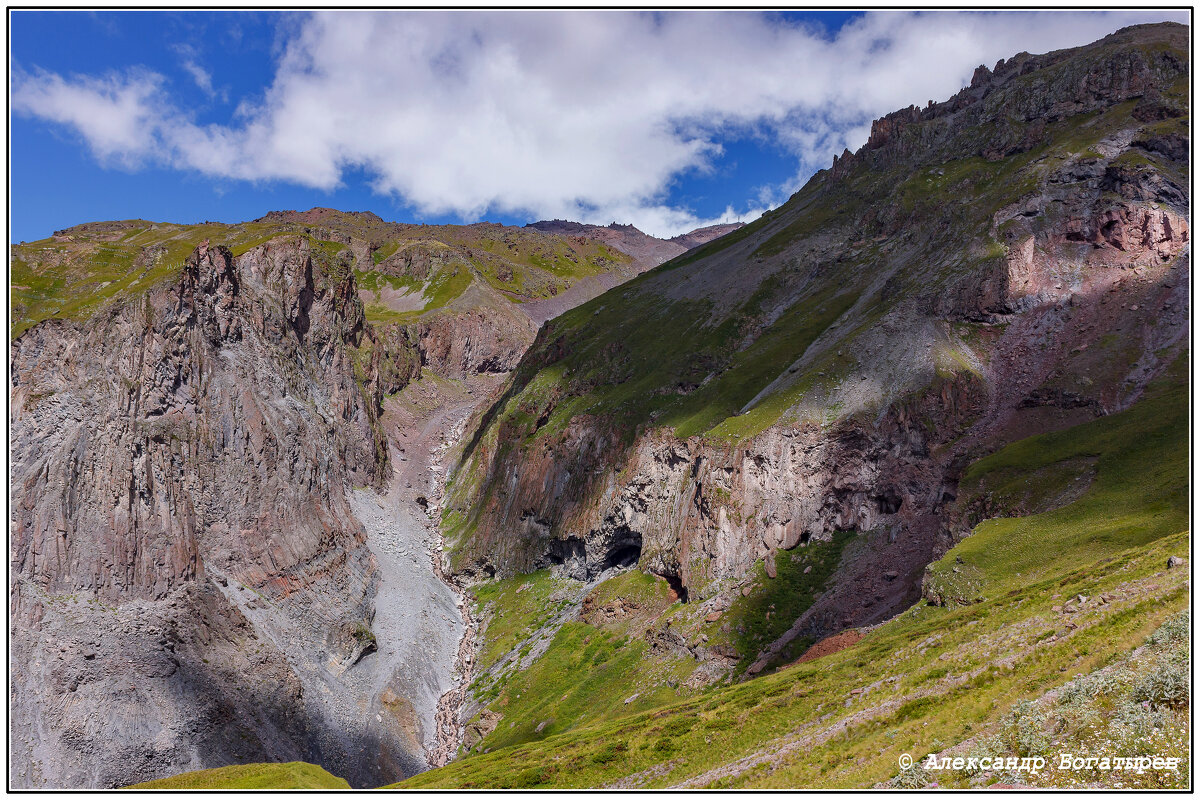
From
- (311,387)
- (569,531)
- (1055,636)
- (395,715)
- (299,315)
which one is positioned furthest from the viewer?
(299,315)

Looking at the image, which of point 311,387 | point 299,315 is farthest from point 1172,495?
point 299,315

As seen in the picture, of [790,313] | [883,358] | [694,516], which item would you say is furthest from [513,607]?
[790,313]

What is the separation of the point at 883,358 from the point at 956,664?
177 feet

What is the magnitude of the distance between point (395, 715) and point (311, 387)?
6491 centimetres

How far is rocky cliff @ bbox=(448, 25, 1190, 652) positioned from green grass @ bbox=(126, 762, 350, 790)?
3971 cm

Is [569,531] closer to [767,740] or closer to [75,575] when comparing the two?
[75,575]

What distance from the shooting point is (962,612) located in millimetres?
40875

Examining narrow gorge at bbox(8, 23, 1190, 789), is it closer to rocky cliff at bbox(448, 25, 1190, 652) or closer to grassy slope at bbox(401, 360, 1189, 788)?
grassy slope at bbox(401, 360, 1189, 788)

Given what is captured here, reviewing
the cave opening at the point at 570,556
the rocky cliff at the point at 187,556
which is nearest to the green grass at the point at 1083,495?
the cave opening at the point at 570,556

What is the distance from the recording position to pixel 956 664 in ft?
105

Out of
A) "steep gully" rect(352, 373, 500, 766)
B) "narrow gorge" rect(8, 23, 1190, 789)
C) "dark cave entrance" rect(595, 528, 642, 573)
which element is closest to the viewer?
"narrow gorge" rect(8, 23, 1190, 789)

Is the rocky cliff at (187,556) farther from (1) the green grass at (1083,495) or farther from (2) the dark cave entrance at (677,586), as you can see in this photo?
(1) the green grass at (1083,495)

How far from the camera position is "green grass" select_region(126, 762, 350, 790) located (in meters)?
41.7

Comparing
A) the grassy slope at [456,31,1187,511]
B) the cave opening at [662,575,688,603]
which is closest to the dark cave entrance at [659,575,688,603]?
the cave opening at [662,575,688,603]
